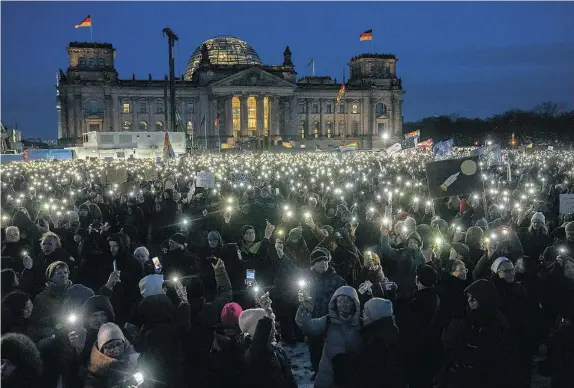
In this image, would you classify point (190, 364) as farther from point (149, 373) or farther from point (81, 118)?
point (81, 118)

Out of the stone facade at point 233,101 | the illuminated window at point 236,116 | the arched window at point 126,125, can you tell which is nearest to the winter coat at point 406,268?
the stone facade at point 233,101

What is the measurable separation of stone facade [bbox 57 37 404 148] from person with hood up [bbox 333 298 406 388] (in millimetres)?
75744

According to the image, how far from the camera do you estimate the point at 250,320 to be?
4578mm

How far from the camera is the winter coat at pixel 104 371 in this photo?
4.30m

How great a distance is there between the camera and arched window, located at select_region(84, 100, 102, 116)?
276ft

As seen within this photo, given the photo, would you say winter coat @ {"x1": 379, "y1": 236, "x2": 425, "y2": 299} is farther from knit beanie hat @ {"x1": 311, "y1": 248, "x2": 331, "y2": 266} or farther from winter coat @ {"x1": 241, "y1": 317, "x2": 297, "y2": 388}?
winter coat @ {"x1": 241, "y1": 317, "x2": 297, "y2": 388}

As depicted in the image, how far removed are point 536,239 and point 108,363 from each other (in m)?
7.25

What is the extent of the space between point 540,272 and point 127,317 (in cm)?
500

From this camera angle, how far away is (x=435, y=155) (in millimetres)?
24141

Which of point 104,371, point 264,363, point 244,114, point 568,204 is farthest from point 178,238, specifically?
point 244,114

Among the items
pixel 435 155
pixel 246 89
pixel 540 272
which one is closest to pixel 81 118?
pixel 246 89

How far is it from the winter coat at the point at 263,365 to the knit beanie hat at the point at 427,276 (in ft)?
6.06

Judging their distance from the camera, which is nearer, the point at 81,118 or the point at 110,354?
the point at 110,354

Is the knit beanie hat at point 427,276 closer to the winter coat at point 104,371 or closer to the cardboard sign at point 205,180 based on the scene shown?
the winter coat at point 104,371
